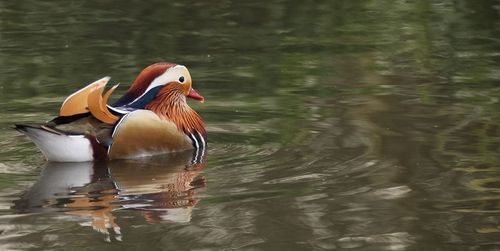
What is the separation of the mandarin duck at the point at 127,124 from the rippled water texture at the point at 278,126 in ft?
0.40

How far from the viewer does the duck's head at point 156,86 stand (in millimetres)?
9914

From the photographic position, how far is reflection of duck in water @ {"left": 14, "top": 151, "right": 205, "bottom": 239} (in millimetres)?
7859

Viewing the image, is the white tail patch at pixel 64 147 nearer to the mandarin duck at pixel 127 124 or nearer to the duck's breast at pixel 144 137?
the mandarin duck at pixel 127 124

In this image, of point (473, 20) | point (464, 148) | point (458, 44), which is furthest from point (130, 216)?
point (473, 20)

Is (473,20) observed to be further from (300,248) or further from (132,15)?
(300,248)

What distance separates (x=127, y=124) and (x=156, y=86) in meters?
0.59

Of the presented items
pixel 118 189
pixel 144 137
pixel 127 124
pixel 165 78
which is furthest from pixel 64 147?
pixel 165 78

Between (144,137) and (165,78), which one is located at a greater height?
(165,78)

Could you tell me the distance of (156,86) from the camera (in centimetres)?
997

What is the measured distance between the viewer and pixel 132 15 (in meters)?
15.4

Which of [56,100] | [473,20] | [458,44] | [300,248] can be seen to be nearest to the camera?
[300,248]

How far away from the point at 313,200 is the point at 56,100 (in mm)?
3764

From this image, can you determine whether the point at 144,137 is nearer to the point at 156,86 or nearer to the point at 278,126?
the point at 156,86

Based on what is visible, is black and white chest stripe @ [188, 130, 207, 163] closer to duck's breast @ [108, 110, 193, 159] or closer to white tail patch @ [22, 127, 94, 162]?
duck's breast @ [108, 110, 193, 159]
